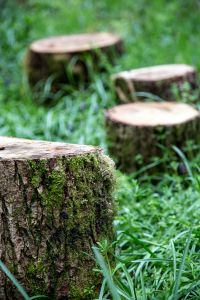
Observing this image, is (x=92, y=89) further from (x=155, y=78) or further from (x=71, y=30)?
(x=71, y=30)

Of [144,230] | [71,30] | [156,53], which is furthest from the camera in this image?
[71,30]

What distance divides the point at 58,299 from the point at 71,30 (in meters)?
5.67

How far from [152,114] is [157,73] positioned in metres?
0.94

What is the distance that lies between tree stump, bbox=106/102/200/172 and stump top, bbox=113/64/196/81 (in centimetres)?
71

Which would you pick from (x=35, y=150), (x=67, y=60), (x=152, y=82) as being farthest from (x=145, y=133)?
(x=67, y=60)

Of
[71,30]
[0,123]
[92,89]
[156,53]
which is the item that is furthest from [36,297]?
[71,30]

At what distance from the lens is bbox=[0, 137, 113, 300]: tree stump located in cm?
259

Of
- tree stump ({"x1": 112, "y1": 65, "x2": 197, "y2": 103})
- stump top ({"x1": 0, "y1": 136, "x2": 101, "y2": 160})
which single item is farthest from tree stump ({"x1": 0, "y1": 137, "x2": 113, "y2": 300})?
tree stump ({"x1": 112, "y1": 65, "x2": 197, "y2": 103})

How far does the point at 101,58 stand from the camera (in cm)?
618

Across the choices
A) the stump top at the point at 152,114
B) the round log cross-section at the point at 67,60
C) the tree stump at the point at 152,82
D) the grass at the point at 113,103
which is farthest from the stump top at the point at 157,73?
the round log cross-section at the point at 67,60

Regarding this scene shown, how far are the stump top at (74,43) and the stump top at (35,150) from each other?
3603mm

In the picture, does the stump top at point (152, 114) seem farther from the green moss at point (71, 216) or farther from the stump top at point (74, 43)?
the green moss at point (71, 216)

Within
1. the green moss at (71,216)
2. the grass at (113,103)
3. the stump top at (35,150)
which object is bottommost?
the grass at (113,103)

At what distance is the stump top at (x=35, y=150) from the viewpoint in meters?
2.62
